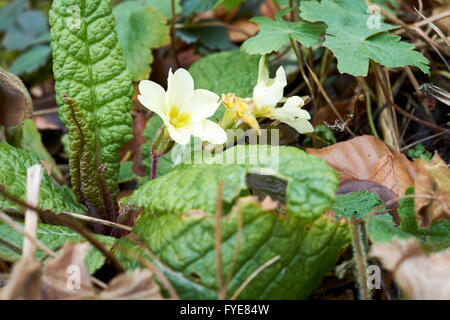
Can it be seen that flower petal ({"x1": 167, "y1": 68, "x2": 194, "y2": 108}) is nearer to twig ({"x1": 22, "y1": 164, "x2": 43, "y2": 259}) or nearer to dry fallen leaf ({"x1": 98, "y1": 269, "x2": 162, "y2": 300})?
twig ({"x1": 22, "y1": 164, "x2": 43, "y2": 259})

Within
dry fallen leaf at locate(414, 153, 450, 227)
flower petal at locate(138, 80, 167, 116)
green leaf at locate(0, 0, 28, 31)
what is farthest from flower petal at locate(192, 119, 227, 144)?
green leaf at locate(0, 0, 28, 31)

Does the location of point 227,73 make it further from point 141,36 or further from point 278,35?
point 141,36

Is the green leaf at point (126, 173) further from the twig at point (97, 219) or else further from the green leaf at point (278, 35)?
the green leaf at point (278, 35)

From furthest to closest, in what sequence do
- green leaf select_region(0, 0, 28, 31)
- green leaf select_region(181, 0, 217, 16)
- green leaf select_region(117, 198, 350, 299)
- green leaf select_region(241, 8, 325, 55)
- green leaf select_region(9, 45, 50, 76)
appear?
green leaf select_region(0, 0, 28, 31) → green leaf select_region(9, 45, 50, 76) → green leaf select_region(181, 0, 217, 16) → green leaf select_region(241, 8, 325, 55) → green leaf select_region(117, 198, 350, 299)

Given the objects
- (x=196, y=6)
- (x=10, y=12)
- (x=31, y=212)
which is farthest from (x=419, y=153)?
(x=10, y=12)

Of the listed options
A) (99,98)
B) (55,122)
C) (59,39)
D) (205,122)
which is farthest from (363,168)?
(55,122)

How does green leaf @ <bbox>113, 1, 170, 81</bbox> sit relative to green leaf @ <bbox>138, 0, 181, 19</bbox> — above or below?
below

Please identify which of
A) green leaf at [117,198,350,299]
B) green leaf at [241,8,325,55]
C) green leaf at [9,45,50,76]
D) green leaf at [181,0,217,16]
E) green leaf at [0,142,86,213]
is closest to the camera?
green leaf at [117,198,350,299]
